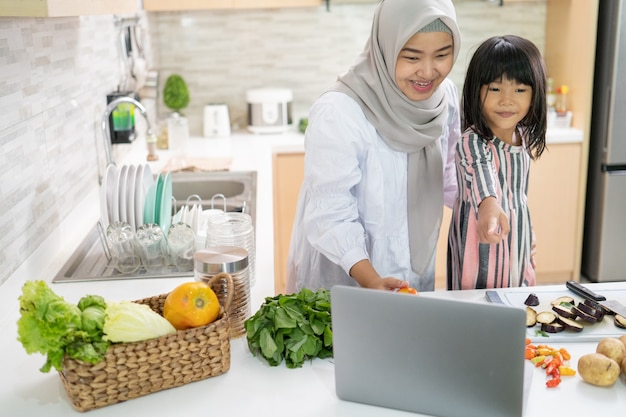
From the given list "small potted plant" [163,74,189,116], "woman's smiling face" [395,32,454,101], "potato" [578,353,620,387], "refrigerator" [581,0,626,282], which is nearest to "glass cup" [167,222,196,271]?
"woman's smiling face" [395,32,454,101]

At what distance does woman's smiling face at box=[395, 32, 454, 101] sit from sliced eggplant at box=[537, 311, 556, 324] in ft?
1.98

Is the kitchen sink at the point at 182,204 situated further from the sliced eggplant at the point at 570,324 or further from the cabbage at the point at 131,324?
the sliced eggplant at the point at 570,324

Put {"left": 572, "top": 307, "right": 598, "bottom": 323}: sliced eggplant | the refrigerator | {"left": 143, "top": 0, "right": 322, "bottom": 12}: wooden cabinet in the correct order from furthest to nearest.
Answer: {"left": 143, "top": 0, "right": 322, "bottom": 12}: wooden cabinet → the refrigerator → {"left": 572, "top": 307, "right": 598, "bottom": 323}: sliced eggplant

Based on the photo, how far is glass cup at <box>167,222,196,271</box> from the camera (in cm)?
178

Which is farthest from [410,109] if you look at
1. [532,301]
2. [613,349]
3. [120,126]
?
[120,126]

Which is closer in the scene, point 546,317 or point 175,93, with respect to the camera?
point 546,317

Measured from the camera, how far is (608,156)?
3.33 meters

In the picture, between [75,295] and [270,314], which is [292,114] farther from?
[270,314]

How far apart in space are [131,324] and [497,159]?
1042mm

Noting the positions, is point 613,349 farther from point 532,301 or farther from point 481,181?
point 481,181

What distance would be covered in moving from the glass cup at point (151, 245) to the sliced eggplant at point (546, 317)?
0.92 metres

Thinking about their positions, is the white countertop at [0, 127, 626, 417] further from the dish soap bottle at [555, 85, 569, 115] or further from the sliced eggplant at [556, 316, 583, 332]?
the dish soap bottle at [555, 85, 569, 115]

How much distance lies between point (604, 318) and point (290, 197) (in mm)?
2099

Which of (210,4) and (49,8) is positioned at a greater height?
(210,4)
